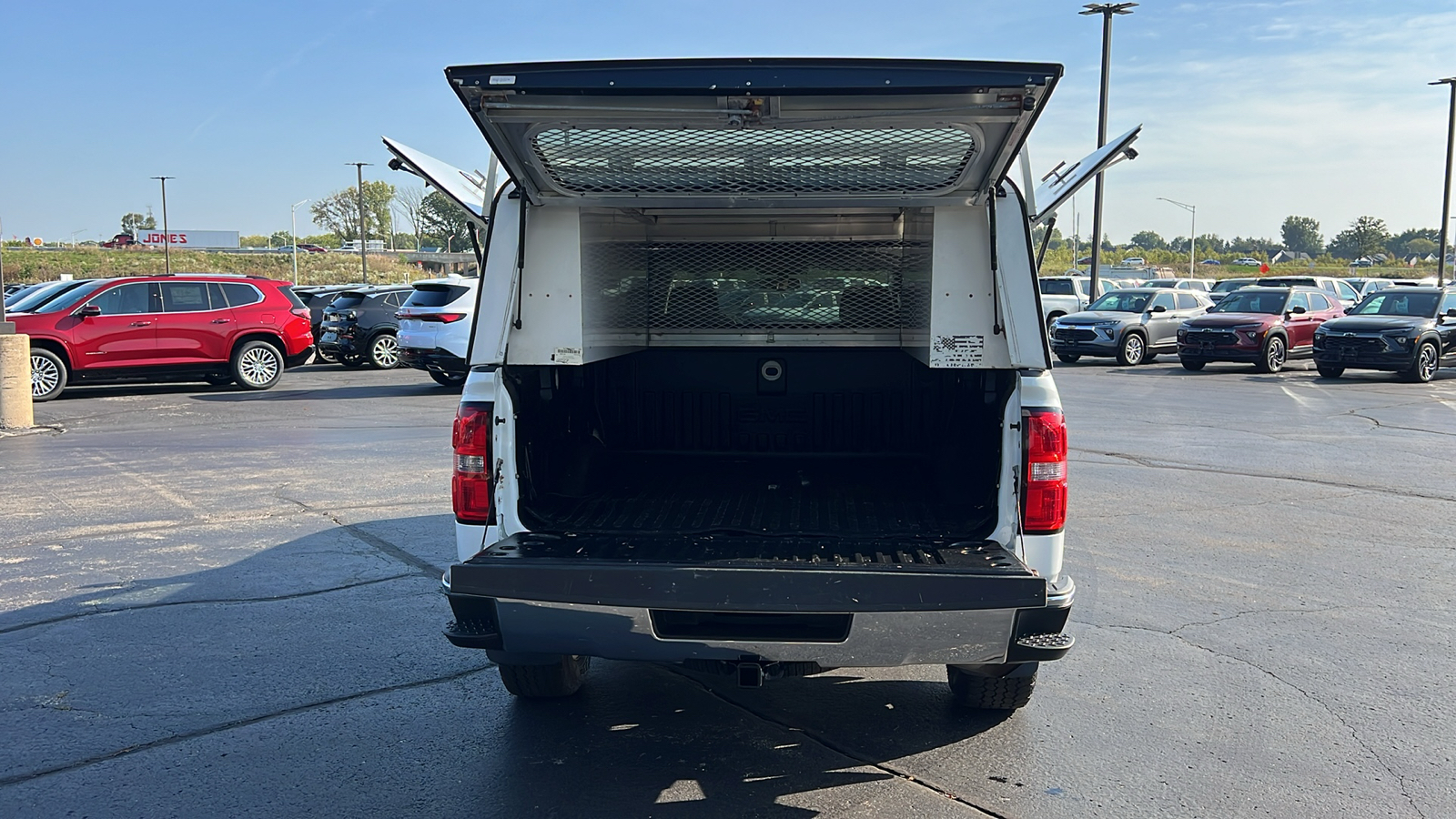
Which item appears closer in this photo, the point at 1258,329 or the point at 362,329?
the point at 362,329

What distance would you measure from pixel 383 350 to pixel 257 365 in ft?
12.4

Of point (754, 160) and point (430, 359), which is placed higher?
point (754, 160)

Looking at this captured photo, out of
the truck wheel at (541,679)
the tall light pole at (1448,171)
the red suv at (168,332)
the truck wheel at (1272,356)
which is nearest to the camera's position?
the truck wheel at (541,679)

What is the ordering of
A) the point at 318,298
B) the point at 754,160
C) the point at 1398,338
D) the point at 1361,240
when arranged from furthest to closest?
the point at 1361,240, the point at 318,298, the point at 1398,338, the point at 754,160

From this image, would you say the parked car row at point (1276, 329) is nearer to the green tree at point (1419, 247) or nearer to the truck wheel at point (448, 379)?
the truck wheel at point (448, 379)

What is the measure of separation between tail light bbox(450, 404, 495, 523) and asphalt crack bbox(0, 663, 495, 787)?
3.34 feet

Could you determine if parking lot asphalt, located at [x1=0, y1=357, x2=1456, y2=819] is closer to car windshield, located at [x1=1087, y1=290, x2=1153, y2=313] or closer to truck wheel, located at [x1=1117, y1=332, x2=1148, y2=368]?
truck wheel, located at [x1=1117, y1=332, x2=1148, y2=368]

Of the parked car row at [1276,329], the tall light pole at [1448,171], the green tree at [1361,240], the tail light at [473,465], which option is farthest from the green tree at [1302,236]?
the tail light at [473,465]

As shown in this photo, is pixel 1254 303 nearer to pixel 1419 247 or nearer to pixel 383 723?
pixel 383 723

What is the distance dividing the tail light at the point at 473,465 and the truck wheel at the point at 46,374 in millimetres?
14015

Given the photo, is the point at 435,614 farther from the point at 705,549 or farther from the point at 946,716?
the point at 946,716

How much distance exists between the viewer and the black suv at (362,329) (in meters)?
20.4

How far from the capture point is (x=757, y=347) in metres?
5.54

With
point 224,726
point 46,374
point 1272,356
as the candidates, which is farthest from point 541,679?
point 1272,356
